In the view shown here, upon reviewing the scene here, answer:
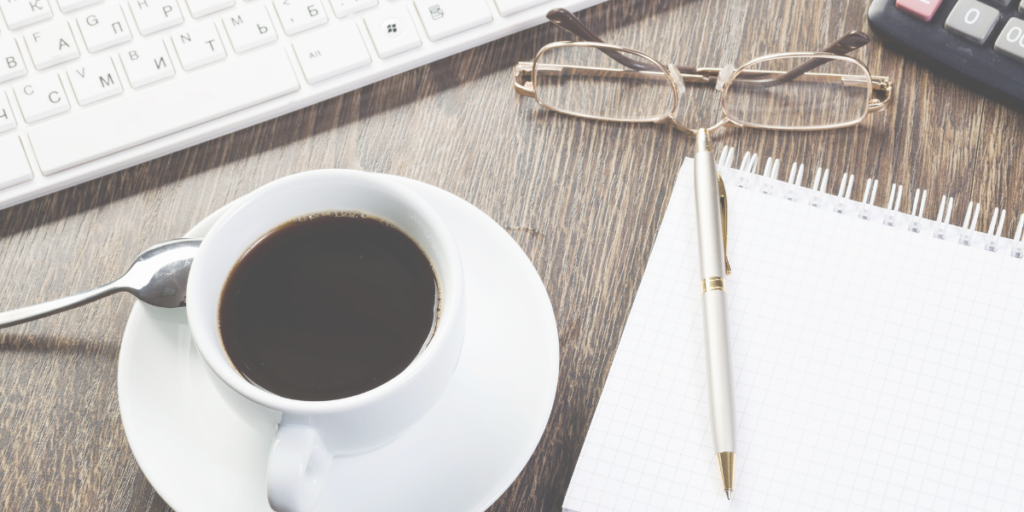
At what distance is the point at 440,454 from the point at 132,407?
8.7 inches

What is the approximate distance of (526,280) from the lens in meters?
0.52

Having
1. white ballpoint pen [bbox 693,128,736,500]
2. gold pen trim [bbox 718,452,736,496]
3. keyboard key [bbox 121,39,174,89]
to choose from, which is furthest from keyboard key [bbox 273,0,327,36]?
gold pen trim [bbox 718,452,736,496]

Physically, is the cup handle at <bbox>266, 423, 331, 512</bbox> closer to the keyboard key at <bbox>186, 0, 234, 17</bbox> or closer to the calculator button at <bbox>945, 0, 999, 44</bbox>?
the keyboard key at <bbox>186, 0, 234, 17</bbox>

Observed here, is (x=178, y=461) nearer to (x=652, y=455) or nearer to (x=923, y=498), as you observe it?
(x=652, y=455)

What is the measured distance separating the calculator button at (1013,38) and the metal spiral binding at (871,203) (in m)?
0.13

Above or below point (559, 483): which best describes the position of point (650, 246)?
above

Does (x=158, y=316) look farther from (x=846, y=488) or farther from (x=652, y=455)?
(x=846, y=488)

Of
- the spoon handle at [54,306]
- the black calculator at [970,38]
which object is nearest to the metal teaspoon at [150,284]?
the spoon handle at [54,306]

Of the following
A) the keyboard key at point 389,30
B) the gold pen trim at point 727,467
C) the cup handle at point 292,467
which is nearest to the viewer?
the cup handle at point 292,467

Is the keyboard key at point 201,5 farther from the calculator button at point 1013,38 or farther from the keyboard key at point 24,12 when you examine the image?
the calculator button at point 1013,38

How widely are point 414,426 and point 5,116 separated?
16.8 inches

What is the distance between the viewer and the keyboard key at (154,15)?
58 cm

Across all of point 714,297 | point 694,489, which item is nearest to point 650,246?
point 714,297

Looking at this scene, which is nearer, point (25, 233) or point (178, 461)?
point (178, 461)
